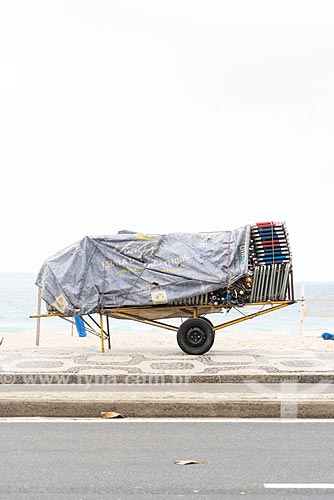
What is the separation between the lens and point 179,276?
12766mm

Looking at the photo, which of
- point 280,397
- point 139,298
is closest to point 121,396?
point 280,397

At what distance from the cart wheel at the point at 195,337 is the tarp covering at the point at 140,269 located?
590mm

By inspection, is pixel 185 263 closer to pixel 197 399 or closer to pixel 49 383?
pixel 49 383

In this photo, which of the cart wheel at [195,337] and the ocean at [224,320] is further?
the ocean at [224,320]

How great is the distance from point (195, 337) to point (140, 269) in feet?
5.33

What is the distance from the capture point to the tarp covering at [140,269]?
1270cm

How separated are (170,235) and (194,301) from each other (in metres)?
1.33
